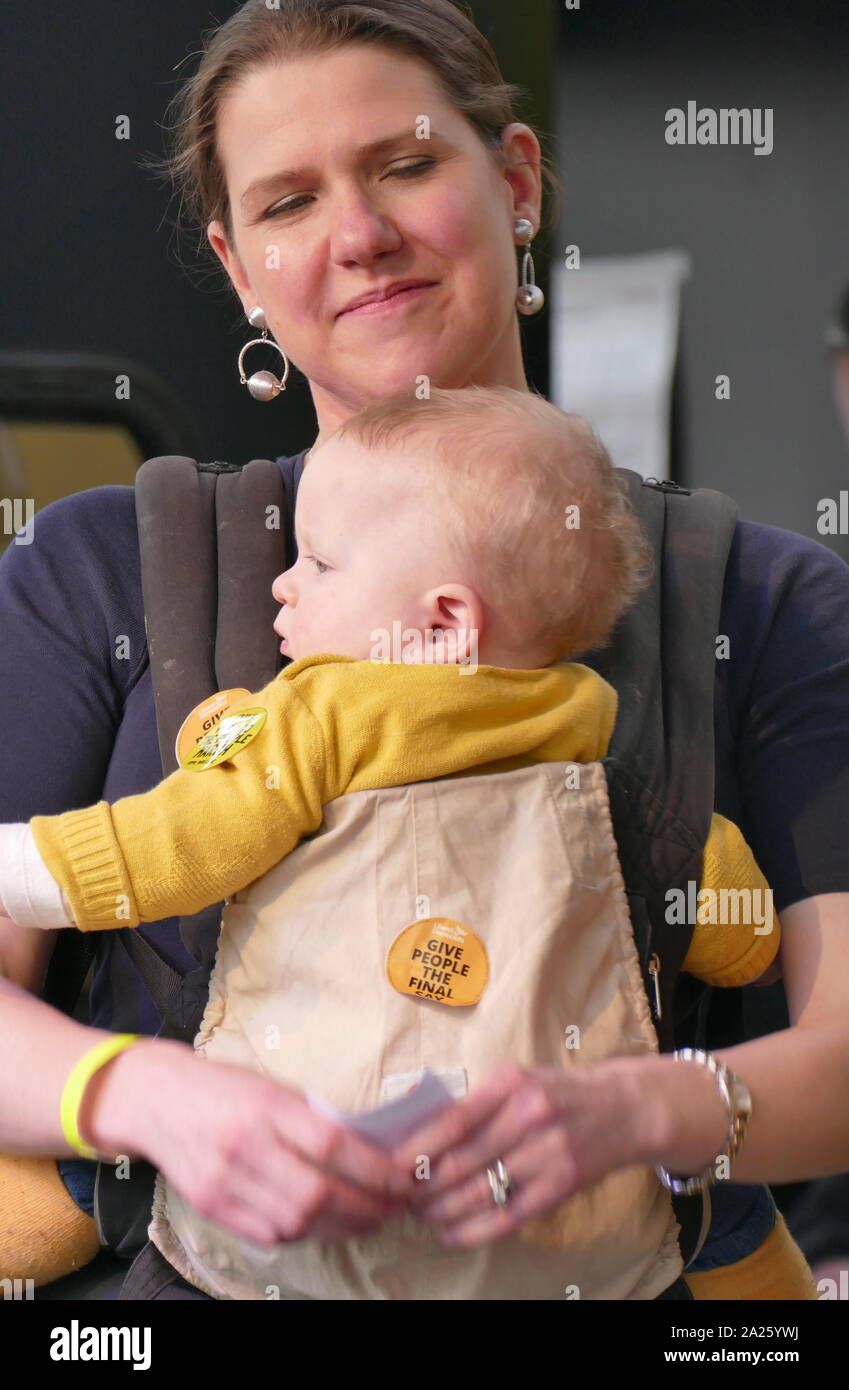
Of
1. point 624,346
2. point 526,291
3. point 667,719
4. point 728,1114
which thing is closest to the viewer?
point 728,1114

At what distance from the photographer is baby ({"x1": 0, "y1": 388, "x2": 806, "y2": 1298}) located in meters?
1.04

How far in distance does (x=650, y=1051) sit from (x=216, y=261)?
103cm

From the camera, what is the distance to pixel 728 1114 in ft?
3.62

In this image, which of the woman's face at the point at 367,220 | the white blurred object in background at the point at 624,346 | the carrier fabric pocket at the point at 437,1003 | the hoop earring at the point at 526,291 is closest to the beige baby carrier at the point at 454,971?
the carrier fabric pocket at the point at 437,1003

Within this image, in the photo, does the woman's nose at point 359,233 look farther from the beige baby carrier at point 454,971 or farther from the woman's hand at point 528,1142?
the woman's hand at point 528,1142

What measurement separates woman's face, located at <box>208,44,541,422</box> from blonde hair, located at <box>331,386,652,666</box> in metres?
0.22

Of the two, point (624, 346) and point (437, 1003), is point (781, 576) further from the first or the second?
point (624, 346)

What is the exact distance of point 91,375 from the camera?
2.07m

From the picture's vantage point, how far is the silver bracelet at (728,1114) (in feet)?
3.61

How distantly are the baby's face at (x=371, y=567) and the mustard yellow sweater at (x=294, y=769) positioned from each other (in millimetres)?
48

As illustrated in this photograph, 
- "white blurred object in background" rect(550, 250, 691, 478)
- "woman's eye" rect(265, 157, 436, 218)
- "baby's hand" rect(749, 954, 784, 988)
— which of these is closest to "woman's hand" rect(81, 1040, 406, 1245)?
"baby's hand" rect(749, 954, 784, 988)

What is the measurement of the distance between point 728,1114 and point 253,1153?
35 centimetres

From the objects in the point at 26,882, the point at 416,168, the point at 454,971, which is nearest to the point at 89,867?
the point at 26,882
